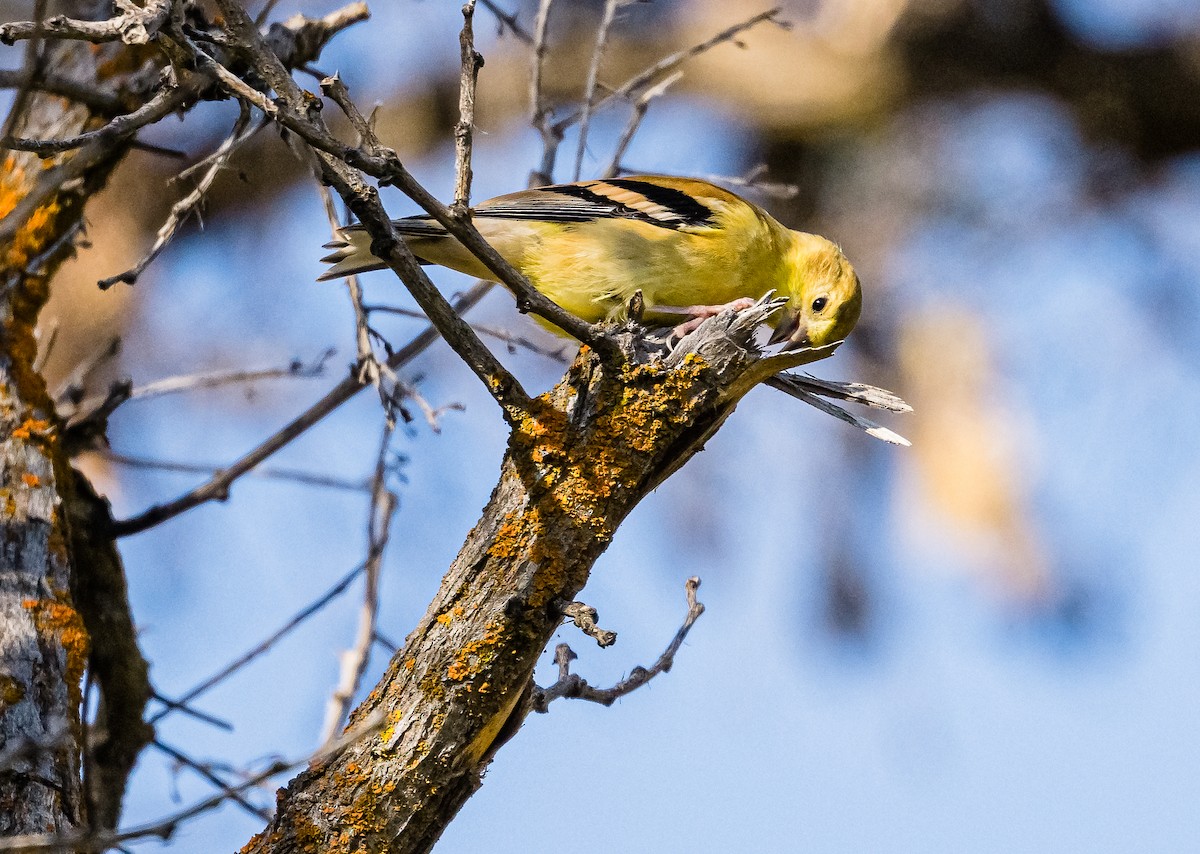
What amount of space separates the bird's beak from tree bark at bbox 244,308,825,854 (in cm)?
161

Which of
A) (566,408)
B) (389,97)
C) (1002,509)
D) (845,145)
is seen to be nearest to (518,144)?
(389,97)

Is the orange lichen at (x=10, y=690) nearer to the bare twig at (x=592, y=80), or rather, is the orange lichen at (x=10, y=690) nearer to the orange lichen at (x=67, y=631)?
the orange lichen at (x=67, y=631)

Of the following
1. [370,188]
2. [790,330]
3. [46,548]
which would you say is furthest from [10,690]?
[790,330]

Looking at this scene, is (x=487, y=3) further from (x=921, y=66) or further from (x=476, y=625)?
(x=921, y=66)

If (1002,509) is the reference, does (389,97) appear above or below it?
above

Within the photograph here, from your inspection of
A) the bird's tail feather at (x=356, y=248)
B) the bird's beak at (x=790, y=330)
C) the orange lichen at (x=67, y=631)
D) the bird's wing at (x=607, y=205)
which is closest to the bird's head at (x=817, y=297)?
the bird's beak at (x=790, y=330)

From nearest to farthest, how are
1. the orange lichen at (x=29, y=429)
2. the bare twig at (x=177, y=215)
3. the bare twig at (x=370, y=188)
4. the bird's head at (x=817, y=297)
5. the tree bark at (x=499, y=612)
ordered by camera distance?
1. the bare twig at (x=370, y=188)
2. the tree bark at (x=499, y=612)
3. the bare twig at (x=177, y=215)
4. the orange lichen at (x=29, y=429)
5. the bird's head at (x=817, y=297)

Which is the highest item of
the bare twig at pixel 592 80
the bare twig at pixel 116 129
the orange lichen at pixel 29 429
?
the bare twig at pixel 592 80

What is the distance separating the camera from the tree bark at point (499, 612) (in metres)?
2.77

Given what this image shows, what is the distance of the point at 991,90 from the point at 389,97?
204 inches

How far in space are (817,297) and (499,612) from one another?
7.76 feet

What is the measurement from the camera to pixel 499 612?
2811mm

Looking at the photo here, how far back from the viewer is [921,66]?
9.80 meters

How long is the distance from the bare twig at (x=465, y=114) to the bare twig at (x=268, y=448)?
1678 millimetres
